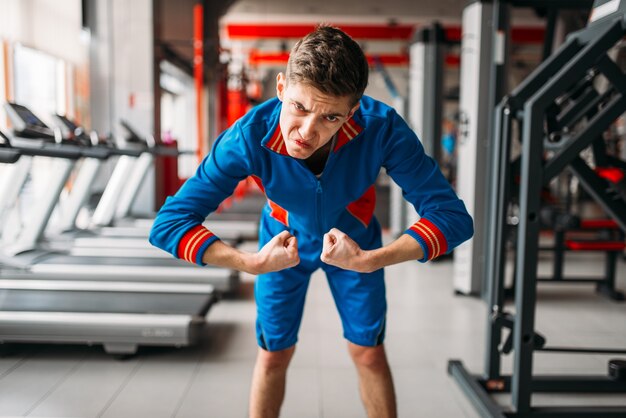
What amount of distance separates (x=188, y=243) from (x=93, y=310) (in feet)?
5.84

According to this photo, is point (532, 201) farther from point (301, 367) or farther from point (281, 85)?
point (301, 367)

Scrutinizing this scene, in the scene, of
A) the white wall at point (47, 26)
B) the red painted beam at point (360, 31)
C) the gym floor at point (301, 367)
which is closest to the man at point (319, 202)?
the gym floor at point (301, 367)

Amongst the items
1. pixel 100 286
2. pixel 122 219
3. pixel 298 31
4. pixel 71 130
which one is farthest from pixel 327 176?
pixel 298 31

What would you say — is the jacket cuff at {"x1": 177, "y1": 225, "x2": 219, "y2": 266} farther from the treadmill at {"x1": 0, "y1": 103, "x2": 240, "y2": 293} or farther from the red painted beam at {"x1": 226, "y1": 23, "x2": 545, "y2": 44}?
the red painted beam at {"x1": 226, "y1": 23, "x2": 545, "y2": 44}

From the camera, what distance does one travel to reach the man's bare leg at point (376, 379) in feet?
5.58

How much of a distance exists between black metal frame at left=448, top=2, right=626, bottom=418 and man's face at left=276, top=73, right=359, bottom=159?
1017 mm

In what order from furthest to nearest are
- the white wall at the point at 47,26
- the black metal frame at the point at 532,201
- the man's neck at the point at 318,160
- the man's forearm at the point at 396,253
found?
the white wall at the point at 47,26, the black metal frame at the point at 532,201, the man's neck at the point at 318,160, the man's forearm at the point at 396,253

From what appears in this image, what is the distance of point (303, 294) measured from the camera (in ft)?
5.56

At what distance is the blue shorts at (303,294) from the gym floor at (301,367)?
2.10ft

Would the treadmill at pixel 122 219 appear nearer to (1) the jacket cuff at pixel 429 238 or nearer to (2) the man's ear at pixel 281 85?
(2) the man's ear at pixel 281 85

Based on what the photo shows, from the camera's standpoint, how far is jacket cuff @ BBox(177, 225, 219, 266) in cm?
122

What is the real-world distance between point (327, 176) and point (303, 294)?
0.48m

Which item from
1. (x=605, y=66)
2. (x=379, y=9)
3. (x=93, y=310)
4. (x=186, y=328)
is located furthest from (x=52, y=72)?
(x=379, y=9)

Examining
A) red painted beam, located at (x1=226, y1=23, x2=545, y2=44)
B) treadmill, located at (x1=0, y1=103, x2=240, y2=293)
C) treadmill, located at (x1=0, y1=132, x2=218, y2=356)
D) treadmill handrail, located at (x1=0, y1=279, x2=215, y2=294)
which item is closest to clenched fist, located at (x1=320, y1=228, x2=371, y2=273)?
treadmill, located at (x1=0, y1=132, x2=218, y2=356)
